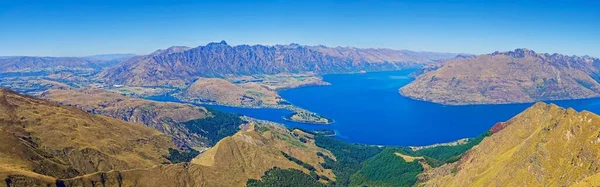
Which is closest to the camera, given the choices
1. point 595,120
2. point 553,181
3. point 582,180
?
point 582,180

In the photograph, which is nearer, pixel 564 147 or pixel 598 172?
pixel 598 172

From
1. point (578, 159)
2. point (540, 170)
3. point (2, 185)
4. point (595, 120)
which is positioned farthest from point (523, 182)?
point (2, 185)

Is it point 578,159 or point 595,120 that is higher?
point 595,120

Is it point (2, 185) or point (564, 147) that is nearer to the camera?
point (2, 185)

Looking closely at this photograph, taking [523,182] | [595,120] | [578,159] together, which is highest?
[595,120]

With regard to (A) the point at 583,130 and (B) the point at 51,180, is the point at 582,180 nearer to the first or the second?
(A) the point at 583,130

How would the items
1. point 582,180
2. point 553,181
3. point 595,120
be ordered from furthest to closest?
point 595,120
point 553,181
point 582,180

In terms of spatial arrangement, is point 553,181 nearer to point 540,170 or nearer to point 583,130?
point 540,170

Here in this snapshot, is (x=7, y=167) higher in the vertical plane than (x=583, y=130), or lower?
lower

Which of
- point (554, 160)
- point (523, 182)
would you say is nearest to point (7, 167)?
point (523, 182)
